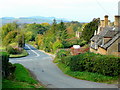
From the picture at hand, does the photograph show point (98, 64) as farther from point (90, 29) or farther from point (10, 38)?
point (10, 38)

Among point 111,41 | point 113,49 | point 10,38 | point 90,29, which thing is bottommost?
point 10,38

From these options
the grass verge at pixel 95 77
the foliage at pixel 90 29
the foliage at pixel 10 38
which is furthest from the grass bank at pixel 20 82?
the foliage at pixel 10 38

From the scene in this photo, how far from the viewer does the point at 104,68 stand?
75.0 ft

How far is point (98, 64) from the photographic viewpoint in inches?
917

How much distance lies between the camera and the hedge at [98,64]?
22469 mm

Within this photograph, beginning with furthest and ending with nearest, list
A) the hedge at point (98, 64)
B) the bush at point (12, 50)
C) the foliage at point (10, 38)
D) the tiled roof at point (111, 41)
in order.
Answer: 1. the foliage at point (10, 38)
2. the bush at point (12, 50)
3. the tiled roof at point (111, 41)
4. the hedge at point (98, 64)

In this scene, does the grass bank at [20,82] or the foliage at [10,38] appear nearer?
the grass bank at [20,82]

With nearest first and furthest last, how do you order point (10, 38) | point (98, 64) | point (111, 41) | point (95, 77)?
point (95, 77) → point (98, 64) → point (111, 41) → point (10, 38)

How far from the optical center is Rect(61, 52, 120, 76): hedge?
22469 mm

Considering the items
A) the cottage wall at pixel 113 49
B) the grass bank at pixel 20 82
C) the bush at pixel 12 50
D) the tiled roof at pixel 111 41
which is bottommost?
the bush at pixel 12 50

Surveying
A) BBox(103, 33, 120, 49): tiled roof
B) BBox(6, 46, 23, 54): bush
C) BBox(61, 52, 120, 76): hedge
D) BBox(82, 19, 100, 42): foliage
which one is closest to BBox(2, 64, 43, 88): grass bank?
BBox(61, 52, 120, 76): hedge

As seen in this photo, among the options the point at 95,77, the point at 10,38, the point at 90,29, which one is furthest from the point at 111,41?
the point at 10,38

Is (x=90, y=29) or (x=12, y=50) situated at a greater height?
(x=90, y=29)

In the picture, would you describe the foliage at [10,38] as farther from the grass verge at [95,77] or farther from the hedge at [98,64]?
the grass verge at [95,77]
